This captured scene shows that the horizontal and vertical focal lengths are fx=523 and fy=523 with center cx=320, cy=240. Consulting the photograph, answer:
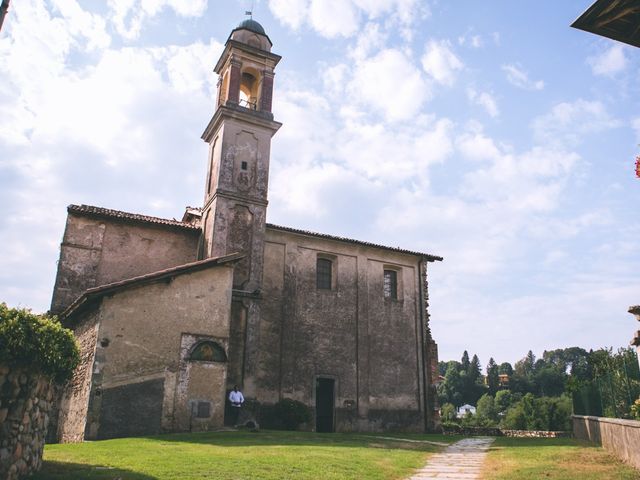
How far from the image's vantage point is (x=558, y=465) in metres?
10.0

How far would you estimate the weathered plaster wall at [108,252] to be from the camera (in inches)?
727

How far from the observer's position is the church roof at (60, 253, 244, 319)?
14.5 metres

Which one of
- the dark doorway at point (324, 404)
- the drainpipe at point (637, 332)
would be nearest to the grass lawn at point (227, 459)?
the drainpipe at point (637, 332)

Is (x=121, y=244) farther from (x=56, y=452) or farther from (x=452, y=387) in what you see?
(x=452, y=387)

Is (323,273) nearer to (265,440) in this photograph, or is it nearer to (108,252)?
(108,252)

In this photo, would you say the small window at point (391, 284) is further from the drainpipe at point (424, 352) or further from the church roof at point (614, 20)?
the church roof at point (614, 20)

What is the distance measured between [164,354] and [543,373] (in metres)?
88.8

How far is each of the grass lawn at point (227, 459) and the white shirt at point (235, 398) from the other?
3.21 meters

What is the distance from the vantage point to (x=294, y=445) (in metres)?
12.5

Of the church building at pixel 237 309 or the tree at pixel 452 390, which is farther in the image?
the tree at pixel 452 390

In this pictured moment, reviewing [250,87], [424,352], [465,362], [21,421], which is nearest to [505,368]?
[465,362]

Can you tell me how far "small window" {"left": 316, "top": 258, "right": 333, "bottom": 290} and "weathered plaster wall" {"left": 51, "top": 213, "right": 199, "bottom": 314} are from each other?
5.59 metres

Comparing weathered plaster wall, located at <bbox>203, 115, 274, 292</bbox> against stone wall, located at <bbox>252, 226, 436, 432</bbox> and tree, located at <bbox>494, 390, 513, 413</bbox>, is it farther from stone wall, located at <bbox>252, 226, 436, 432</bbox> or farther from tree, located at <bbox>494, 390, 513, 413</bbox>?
tree, located at <bbox>494, 390, 513, 413</bbox>

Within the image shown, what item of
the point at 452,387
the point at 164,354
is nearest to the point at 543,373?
the point at 452,387
